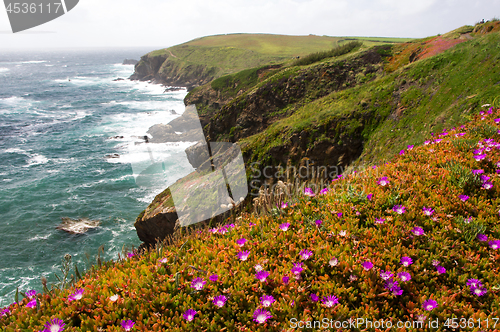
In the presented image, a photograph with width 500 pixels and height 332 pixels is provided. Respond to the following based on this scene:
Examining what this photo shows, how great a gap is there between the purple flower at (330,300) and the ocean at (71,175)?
110 inches

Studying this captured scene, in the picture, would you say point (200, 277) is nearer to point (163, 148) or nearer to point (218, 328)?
point (218, 328)

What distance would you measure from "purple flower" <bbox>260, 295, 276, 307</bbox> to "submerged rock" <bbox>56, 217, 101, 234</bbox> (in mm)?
23334

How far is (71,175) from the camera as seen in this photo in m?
31.2

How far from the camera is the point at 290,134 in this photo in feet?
51.1

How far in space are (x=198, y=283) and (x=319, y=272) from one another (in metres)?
1.28

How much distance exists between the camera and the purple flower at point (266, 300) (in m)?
2.60

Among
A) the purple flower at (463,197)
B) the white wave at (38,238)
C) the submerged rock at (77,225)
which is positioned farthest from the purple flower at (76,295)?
the white wave at (38,238)

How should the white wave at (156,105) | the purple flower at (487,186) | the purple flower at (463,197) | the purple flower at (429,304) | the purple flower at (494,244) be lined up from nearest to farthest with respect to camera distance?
the purple flower at (429,304) < the purple flower at (494,244) < the purple flower at (463,197) < the purple flower at (487,186) < the white wave at (156,105)

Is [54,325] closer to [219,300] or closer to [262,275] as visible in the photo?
[219,300]

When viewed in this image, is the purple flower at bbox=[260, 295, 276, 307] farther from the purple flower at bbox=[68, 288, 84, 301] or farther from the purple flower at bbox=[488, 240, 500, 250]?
the purple flower at bbox=[488, 240, 500, 250]

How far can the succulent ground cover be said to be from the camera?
101 inches

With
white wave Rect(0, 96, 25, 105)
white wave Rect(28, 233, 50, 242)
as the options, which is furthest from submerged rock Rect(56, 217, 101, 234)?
white wave Rect(0, 96, 25, 105)

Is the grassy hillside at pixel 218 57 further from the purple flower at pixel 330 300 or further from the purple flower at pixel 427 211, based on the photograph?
the purple flower at pixel 330 300

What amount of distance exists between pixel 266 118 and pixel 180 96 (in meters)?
56.2
